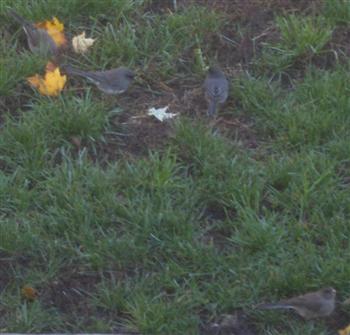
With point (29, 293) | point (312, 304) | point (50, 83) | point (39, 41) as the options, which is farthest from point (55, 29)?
point (312, 304)

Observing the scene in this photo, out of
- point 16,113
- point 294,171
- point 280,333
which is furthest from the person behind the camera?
point 16,113

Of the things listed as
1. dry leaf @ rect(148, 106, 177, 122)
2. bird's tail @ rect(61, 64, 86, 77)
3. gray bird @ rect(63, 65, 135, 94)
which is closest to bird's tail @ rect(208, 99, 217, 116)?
dry leaf @ rect(148, 106, 177, 122)

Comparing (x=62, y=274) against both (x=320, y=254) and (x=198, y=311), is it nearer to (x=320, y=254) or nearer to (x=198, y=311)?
(x=198, y=311)

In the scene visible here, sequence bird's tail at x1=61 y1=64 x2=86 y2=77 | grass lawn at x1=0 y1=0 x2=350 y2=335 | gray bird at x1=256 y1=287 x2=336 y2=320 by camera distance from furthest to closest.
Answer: bird's tail at x1=61 y1=64 x2=86 y2=77 < grass lawn at x1=0 y1=0 x2=350 y2=335 < gray bird at x1=256 y1=287 x2=336 y2=320

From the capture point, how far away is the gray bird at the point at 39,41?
5797 mm

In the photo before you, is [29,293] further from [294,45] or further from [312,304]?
A: [294,45]

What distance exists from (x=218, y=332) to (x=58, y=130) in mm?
1313

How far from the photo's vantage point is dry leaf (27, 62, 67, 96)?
18.2 ft

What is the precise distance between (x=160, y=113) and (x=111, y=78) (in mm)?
279

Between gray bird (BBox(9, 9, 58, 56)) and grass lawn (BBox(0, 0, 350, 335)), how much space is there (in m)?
0.06

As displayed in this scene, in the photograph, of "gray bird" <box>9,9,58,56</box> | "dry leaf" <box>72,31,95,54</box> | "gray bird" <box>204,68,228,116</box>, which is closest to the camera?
"gray bird" <box>204,68,228,116</box>

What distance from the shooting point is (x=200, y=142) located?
5.29 meters

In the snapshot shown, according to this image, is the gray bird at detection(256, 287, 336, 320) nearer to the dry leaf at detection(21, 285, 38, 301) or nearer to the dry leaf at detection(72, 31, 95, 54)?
the dry leaf at detection(21, 285, 38, 301)

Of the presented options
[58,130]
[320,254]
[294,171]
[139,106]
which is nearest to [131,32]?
[139,106]
